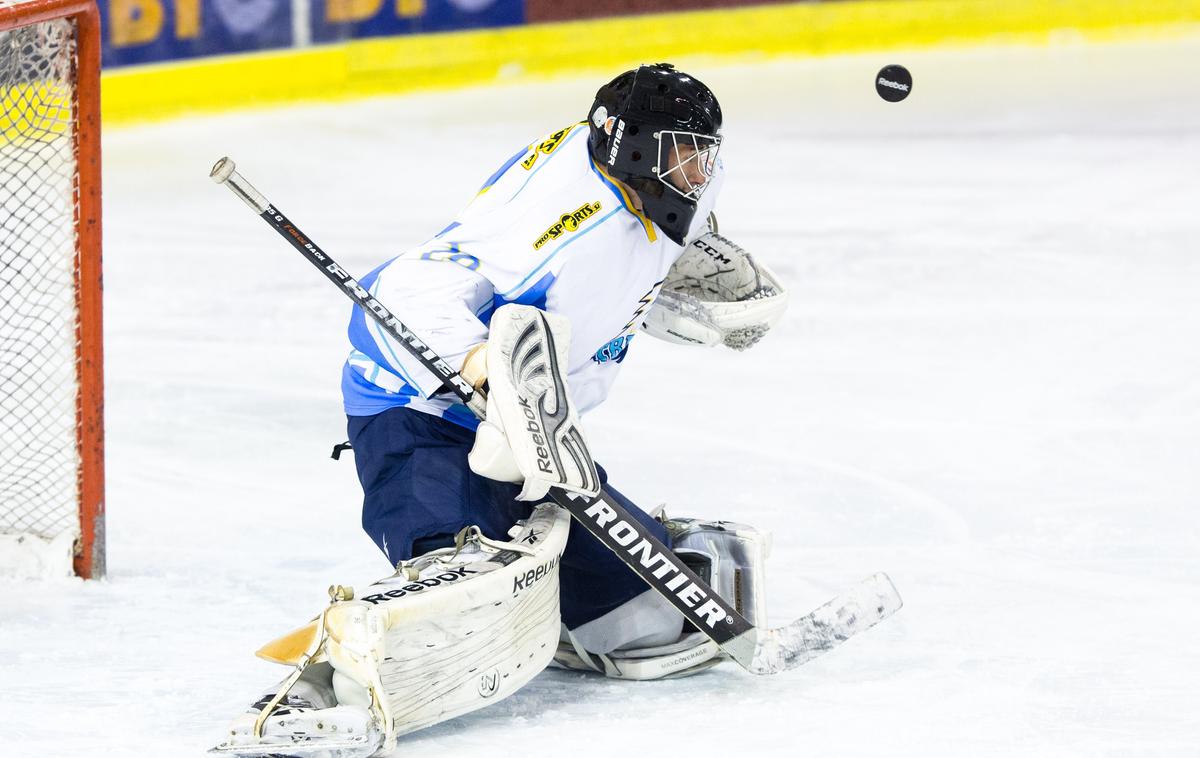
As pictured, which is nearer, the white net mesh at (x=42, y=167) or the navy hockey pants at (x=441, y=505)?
the navy hockey pants at (x=441, y=505)

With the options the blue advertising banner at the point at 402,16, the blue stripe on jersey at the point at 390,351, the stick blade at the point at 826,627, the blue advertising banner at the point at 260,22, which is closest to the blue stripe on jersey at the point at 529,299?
the blue stripe on jersey at the point at 390,351

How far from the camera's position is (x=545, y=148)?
2588 mm

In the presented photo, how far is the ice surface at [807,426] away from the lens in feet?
8.00

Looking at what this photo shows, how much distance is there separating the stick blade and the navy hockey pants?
0.69 ft

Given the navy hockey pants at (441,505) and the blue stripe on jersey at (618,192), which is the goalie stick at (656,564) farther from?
the blue stripe on jersey at (618,192)

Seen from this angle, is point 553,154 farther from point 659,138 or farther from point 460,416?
point 460,416

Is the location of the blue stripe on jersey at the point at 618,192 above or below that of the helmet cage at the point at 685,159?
below

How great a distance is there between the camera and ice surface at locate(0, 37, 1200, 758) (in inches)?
96.0

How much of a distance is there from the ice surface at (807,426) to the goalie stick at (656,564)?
50mm

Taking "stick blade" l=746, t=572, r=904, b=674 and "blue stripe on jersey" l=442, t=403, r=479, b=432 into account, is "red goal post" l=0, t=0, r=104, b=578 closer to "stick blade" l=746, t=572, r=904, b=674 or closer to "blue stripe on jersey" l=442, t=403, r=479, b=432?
"blue stripe on jersey" l=442, t=403, r=479, b=432

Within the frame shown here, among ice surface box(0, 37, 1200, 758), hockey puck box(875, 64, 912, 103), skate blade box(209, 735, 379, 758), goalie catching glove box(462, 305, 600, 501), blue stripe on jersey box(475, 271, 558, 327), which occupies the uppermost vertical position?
hockey puck box(875, 64, 912, 103)

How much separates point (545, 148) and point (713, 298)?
0.45 metres

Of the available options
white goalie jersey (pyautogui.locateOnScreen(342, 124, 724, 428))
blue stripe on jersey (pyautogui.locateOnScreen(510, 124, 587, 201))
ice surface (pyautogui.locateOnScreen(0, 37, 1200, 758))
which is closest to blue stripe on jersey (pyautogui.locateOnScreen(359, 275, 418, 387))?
white goalie jersey (pyautogui.locateOnScreen(342, 124, 724, 428))

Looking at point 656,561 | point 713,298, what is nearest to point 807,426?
point 713,298
